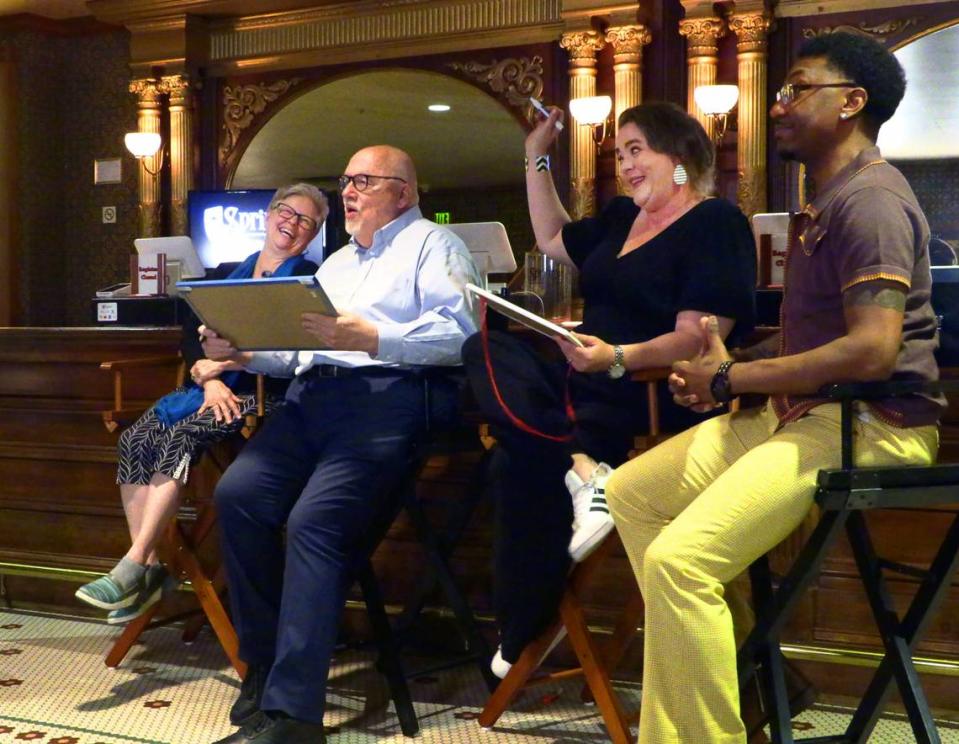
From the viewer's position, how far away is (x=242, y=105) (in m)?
9.00

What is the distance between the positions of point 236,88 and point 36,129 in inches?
63.4

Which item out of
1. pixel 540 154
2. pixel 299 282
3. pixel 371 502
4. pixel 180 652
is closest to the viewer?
pixel 299 282

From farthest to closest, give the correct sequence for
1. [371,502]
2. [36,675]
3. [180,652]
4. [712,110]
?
[712,110]
[180,652]
[36,675]
[371,502]

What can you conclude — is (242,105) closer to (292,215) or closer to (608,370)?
(292,215)

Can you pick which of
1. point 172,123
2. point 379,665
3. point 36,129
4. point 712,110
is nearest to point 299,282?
point 379,665

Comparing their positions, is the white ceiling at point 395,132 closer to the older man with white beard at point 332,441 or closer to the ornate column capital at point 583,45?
the ornate column capital at point 583,45

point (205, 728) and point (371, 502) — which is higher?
point (371, 502)

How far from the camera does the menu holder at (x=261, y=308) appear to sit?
2.73 m

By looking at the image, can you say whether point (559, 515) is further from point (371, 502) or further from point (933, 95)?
point (933, 95)

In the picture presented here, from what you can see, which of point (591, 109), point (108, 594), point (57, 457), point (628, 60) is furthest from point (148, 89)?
point (108, 594)

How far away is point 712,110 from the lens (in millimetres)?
7223

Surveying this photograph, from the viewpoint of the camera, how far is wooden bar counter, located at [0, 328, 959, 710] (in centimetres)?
345

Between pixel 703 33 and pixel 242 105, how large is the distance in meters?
3.32

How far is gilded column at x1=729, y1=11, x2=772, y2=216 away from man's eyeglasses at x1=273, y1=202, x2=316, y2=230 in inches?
168
